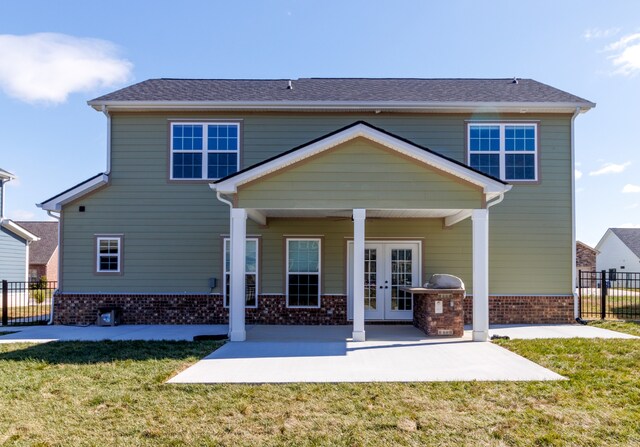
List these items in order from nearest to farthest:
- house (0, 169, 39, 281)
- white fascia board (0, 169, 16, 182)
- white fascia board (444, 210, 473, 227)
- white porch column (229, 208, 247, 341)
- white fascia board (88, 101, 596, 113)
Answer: white porch column (229, 208, 247, 341)
white fascia board (444, 210, 473, 227)
white fascia board (88, 101, 596, 113)
white fascia board (0, 169, 16, 182)
house (0, 169, 39, 281)

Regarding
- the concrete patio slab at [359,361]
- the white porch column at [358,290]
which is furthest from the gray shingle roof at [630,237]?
the white porch column at [358,290]

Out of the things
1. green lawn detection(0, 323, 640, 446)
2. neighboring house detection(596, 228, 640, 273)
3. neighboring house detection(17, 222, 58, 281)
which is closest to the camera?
green lawn detection(0, 323, 640, 446)

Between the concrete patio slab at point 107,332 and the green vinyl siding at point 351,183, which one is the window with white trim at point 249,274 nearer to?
the concrete patio slab at point 107,332

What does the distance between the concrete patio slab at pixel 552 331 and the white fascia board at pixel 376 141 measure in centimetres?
360

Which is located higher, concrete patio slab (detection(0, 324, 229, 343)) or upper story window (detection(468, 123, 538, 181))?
upper story window (detection(468, 123, 538, 181))

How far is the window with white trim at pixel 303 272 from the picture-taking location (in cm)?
1231

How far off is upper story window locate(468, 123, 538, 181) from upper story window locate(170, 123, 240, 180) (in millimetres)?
6836

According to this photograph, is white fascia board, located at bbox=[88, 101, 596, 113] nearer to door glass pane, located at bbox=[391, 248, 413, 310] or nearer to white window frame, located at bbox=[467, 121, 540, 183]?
white window frame, located at bbox=[467, 121, 540, 183]

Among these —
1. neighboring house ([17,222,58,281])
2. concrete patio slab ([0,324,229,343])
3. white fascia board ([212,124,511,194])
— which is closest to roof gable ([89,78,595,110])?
white fascia board ([212,124,511,194])

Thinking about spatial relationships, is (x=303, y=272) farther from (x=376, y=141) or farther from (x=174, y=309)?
(x=376, y=141)

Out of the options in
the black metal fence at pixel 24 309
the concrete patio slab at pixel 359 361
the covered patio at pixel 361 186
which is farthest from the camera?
the black metal fence at pixel 24 309

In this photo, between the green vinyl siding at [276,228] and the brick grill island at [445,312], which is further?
the green vinyl siding at [276,228]

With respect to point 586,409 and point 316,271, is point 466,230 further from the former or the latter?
point 586,409

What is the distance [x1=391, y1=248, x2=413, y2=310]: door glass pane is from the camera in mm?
12469
